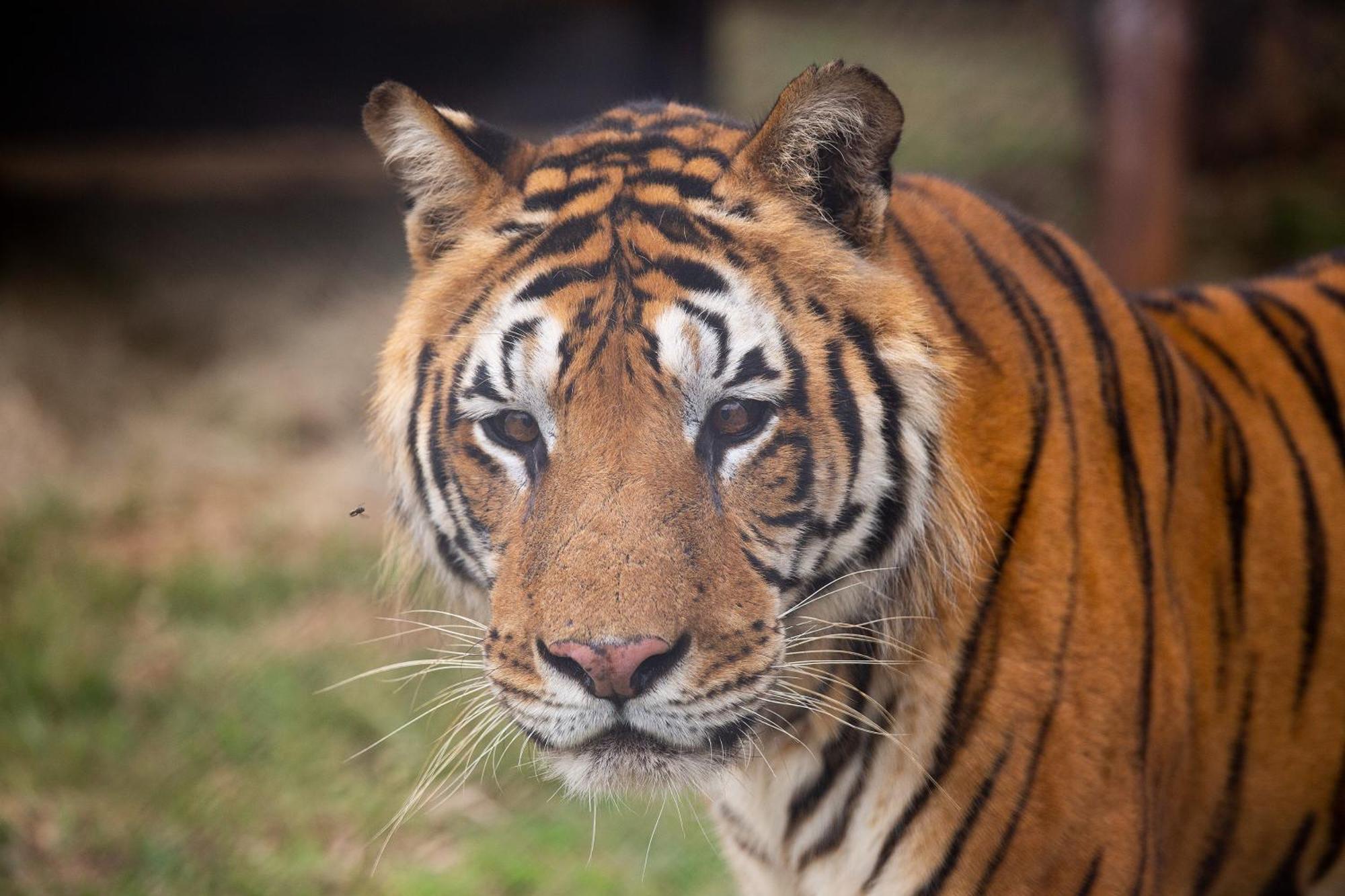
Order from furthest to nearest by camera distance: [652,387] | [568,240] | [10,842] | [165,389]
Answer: [165,389] → [10,842] → [568,240] → [652,387]

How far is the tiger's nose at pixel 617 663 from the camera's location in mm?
1408

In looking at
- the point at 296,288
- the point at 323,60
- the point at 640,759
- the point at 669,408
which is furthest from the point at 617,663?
the point at 323,60

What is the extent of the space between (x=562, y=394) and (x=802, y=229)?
14.3 inches

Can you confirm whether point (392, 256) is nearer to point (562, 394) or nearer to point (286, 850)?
point (286, 850)

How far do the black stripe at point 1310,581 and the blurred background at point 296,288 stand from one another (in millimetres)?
1388

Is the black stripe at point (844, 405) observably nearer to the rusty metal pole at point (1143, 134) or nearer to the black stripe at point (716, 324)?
the black stripe at point (716, 324)

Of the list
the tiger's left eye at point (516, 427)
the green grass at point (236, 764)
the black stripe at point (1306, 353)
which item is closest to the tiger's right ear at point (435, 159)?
the tiger's left eye at point (516, 427)

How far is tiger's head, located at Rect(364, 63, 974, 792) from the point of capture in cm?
148

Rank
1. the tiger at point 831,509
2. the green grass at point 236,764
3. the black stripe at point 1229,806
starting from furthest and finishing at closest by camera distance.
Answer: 1. the green grass at point 236,764
2. the black stripe at point 1229,806
3. the tiger at point 831,509

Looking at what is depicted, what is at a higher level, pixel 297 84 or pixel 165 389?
pixel 297 84

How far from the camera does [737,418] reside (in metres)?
1.55

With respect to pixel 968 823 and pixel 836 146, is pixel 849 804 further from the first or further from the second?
pixel 836 146

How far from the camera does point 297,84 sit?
5258mm

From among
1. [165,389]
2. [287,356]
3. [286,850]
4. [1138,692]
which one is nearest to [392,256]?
[287,356]
